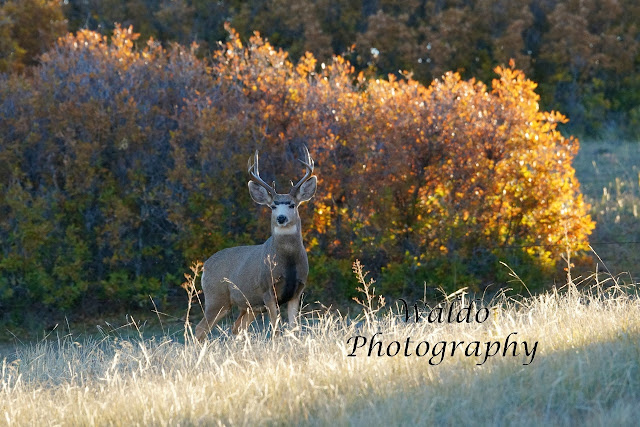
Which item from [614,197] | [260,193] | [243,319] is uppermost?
[260,193]

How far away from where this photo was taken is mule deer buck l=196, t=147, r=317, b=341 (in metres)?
9.63

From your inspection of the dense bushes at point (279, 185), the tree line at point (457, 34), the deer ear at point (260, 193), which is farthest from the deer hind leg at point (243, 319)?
the tree line at point (457, 34)

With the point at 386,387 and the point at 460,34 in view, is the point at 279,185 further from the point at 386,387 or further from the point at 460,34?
the point at 460,34

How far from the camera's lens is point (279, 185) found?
13.7 m

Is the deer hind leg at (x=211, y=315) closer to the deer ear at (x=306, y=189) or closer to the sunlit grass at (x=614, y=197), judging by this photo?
the deer ear at (x=306, y=189)

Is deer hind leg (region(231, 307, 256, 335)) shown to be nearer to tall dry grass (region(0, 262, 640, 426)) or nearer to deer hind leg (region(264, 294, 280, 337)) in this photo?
deer hind leg (region(264, 294, 280, 337))

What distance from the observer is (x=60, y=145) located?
13531mm

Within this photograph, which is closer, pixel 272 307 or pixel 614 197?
pixel 272 307

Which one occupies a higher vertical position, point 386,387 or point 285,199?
point 285,199

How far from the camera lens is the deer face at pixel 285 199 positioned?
968 centimetres

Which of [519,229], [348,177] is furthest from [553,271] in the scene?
[348,177]

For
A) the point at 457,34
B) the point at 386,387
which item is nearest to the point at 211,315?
the point at 386,387

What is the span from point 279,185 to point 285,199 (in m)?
3.98

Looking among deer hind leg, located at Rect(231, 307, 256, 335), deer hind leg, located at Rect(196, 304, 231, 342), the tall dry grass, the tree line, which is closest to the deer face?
deer hind leg, located at Rect(231, 307, 256, 335)
